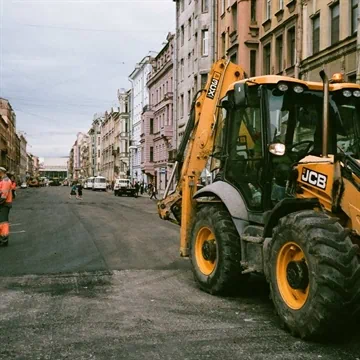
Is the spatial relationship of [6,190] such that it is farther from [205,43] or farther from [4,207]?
[205,43]

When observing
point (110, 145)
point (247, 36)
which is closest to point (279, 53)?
point (247, 36)

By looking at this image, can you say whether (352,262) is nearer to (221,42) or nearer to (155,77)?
(221,42)

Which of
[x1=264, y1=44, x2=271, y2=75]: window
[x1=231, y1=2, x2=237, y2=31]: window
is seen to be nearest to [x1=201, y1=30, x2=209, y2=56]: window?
[x1=231, y1=2, x2=237, y2=31]: window

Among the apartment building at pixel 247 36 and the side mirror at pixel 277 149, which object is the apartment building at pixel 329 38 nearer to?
the apartment building at pixel 247 36

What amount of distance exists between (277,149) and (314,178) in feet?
2.53

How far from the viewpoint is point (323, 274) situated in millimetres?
5031

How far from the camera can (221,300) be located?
729cm

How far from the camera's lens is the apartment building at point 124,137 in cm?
9309

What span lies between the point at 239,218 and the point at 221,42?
118 feet

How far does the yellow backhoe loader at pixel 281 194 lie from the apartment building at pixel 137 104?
68762mm

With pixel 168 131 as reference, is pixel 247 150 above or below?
below

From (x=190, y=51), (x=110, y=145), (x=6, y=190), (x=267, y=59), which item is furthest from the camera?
(x=110, y=145)

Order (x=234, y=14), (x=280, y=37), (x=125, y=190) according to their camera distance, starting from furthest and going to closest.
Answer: (x=125, y=190), (x=234, y=14), (x=280, y=37)

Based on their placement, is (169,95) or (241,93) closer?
(241,93)
